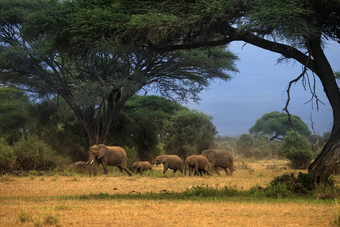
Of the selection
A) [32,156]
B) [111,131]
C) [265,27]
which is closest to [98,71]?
[111,131]

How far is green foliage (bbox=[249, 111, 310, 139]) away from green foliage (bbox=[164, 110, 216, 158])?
2856 cm

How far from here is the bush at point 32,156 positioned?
2131 cm

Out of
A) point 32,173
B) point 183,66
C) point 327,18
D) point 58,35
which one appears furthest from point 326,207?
point 183,66

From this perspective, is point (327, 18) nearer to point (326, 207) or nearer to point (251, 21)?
point (251, 21)

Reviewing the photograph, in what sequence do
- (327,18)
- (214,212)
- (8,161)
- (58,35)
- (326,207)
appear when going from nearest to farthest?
(214,212), (326,207), (327,18), (58,35), (8,161)

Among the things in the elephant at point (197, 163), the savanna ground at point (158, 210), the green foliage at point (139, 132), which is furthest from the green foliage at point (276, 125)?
the savanna ground at point (158, 210)

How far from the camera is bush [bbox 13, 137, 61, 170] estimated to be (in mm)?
21312

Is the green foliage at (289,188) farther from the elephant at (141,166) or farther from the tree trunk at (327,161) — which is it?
the elephant at (141,166)

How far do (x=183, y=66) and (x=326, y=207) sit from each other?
17.7 m

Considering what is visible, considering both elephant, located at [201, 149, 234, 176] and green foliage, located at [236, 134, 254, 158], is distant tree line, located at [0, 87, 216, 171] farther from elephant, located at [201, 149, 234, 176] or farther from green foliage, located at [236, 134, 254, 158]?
green foliage, located at [236, 134, 254, 158]

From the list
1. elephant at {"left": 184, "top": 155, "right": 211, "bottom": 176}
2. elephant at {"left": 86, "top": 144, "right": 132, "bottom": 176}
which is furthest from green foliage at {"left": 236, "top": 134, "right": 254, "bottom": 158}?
elephant at {"left": 86, "top": 144, "right": 132, "bottom": 176}

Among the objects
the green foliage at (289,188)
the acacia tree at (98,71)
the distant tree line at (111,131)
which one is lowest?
the green foliage at (289,188)

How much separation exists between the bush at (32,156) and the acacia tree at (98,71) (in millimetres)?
3338

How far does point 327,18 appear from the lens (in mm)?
13172
